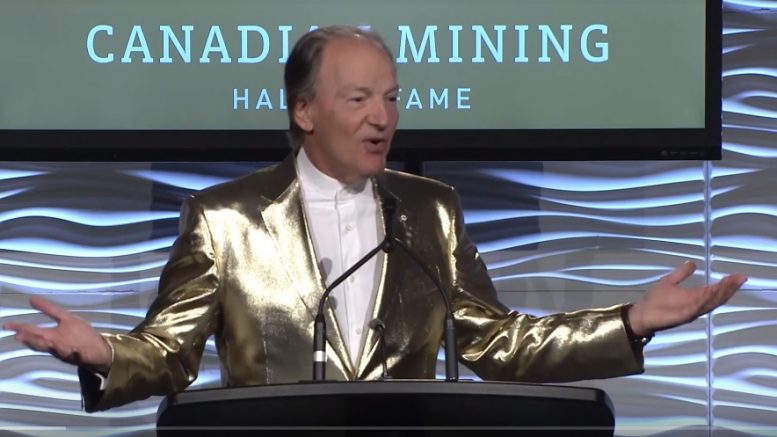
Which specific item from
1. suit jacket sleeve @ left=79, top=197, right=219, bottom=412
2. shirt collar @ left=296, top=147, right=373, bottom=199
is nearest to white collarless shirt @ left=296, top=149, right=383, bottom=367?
shirt collar @ left=296, top=147, right=373, bottom=199

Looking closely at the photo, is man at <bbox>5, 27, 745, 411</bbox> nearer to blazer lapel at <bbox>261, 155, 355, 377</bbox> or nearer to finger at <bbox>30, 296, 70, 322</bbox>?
blazer lapel at <bbox>261, 155, 355, 377</bbox>

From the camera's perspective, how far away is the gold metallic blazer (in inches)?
102

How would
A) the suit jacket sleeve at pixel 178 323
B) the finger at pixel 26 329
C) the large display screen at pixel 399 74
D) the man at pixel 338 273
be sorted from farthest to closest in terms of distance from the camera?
the large display screen at pixel 399 74, the man at pixel 338 273, the suit jacket sleeve at pixel 178 323, the finger at pixel 26 329

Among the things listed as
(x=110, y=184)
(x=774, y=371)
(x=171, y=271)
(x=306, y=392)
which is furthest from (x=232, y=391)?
(x=774, y=371)

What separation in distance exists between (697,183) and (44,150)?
187 cm

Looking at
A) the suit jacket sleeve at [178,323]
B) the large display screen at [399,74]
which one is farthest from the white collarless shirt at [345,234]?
the large display screen at [399,74]

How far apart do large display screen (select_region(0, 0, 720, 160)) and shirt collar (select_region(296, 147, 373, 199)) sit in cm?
97

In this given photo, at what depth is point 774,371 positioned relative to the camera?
415 centimetres

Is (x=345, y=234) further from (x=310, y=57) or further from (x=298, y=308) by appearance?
(x=310, y=57)

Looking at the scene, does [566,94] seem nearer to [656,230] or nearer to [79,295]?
[656,230]

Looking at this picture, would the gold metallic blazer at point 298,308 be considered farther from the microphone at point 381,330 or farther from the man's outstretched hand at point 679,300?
the man's outstretched hand at point 679,300

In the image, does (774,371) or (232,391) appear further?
(774,371)

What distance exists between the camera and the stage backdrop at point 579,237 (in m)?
4.11

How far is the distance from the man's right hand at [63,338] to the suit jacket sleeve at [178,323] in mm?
147
